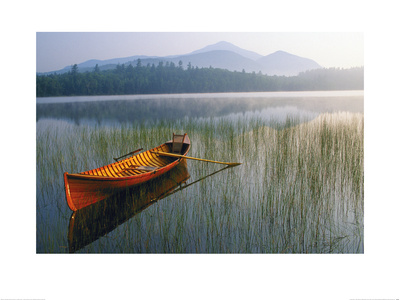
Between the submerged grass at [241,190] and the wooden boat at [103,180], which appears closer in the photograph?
the submerged grass at [241,190]

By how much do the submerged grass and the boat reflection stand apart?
11cm

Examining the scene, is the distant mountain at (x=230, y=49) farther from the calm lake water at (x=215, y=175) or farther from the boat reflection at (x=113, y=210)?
the boat reflection at (x=113, y=210)

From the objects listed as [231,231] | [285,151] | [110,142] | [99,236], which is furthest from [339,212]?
[110,142]

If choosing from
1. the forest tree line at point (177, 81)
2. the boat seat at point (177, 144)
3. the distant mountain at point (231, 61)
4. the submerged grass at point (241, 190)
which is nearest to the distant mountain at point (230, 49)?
the distant mountain at point (231, 61)

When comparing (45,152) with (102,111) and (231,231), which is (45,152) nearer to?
(102,111)

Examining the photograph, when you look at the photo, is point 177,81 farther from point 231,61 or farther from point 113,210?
point 113,210

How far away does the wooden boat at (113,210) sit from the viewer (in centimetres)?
361

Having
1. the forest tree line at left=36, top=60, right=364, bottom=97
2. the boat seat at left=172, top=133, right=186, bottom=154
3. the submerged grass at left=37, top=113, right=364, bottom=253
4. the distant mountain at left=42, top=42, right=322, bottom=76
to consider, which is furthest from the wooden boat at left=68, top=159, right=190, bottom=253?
the distant mountain at left=42, top=42, right=322, bottom=76

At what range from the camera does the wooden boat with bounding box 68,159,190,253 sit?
3.61 metres

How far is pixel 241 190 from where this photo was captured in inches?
183

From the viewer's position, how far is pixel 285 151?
5.75 m

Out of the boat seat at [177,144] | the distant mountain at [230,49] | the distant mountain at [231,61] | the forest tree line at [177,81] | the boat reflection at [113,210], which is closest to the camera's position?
the boat reflection at [113,210]

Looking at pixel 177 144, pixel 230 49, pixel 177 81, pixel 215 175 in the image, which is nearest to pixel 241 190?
pixel 215 175

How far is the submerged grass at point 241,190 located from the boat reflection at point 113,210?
11 centimetres
